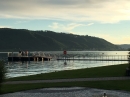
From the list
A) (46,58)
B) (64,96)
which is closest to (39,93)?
(64,96)

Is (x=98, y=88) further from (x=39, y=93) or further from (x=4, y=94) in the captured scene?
(x=4, y=94)

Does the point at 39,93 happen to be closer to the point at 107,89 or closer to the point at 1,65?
the point at 1,65

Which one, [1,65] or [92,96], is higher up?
[1,65]

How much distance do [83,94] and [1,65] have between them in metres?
5.08

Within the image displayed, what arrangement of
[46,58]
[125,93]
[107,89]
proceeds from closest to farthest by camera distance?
[125,93], [107,89], [46,58]

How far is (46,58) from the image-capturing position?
10512 cm

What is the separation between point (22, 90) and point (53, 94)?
2752 millimetres

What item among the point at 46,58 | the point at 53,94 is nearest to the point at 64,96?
the point at 53,94

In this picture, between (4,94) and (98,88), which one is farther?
(98,88)

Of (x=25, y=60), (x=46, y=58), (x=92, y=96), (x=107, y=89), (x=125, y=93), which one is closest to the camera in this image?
(x=92, y=96)

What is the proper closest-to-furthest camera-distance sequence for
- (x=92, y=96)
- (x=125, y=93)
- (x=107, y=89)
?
(x=92, y=96)
(x=125, y=93)
(x=107, y=89)

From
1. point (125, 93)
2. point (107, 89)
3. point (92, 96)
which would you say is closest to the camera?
point (92, 96)

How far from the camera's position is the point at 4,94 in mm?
14875

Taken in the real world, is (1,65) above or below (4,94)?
above
